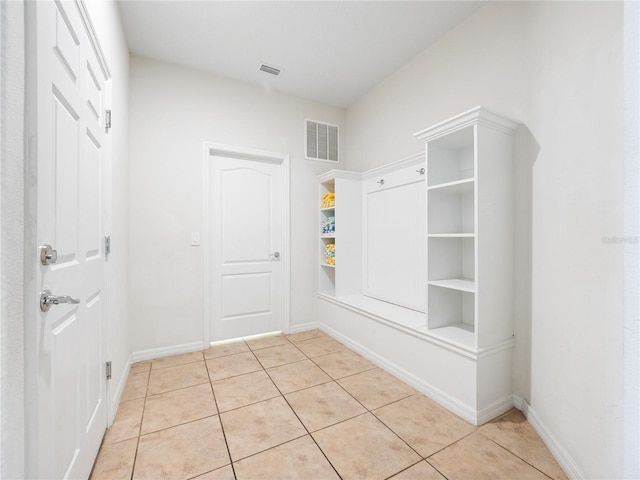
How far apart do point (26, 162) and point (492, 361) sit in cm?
236

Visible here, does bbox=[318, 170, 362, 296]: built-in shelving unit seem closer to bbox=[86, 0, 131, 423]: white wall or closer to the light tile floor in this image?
the light tile floor

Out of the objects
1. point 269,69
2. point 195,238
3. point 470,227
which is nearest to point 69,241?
point 195,238

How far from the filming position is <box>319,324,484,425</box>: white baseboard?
170 centimetres

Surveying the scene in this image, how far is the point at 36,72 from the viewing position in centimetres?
78

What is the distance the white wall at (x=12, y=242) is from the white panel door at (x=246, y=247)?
2270 millimetres

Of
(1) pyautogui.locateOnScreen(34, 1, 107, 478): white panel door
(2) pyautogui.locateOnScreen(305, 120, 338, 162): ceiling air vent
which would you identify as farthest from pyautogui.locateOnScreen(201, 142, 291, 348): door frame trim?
(1) pyautogui.locateOnScreen(34, 1, 107, 478): white panel door

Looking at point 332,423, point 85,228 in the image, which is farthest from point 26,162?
point 332,423

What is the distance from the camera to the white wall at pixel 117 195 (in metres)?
1.69

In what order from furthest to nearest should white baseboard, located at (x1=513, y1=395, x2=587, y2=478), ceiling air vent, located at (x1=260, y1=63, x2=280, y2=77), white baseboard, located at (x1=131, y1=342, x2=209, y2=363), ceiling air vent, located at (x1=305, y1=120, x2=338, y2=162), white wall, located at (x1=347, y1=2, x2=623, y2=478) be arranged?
ceiling air vent, located at (x1=305, y1=120, x2=338, y2=162), ceiling air vent, located at (x1=260, y1=63, x2=280, y2=77), white baseboard, located at (x1=131, y1=342, x2=209, y2=363), white baseboard, located at (x1=513, y1=395, x2=587, y2=478), white wall, located at (x1=347, y1=2, x2=623, y2=478)

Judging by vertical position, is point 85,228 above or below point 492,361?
above

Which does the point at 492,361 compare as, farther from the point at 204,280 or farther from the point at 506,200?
the point at 204,280

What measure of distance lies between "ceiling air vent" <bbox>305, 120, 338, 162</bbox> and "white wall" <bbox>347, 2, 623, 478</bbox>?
1.60m

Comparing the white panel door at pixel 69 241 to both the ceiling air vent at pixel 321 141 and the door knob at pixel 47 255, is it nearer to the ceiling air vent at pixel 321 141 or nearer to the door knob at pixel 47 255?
the door knob at pixel 47 255

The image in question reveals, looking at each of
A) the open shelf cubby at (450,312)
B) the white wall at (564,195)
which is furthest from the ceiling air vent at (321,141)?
the open shelf cubby at (450,312)
